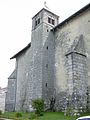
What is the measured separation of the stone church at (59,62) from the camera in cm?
1611

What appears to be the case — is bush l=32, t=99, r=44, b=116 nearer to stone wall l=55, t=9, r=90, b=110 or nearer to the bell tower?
the bell tower

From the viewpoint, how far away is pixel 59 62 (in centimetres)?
2106

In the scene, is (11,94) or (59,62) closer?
(59,62)

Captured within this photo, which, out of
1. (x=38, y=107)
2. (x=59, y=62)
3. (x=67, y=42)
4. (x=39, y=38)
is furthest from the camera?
(x=39, y=38)

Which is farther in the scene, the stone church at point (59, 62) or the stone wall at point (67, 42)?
the stone wall at point (67, 42)

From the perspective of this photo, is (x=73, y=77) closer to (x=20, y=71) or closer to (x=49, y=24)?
(x=49, y=24)

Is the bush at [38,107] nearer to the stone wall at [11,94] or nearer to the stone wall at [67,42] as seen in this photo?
the stone wall at [67,42]

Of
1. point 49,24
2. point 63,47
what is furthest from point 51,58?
point 49,24

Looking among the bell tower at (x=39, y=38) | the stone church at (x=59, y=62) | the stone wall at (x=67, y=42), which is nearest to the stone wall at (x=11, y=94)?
the stone church at (x=59, y=62)

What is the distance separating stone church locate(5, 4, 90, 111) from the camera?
1611cm

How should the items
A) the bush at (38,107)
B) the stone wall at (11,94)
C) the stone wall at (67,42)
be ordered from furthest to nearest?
1. the stone wall at (11,94)
2. the stone wall at (67,42)
3. the bush at (38,107)

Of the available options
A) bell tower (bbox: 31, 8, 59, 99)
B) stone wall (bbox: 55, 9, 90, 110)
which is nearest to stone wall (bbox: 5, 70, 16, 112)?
bell tower (bbox: 31, 8, 59, 99)

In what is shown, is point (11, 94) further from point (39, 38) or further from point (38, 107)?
point (38, 107)

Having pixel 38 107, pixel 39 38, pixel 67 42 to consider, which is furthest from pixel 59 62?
pixel 38 107
